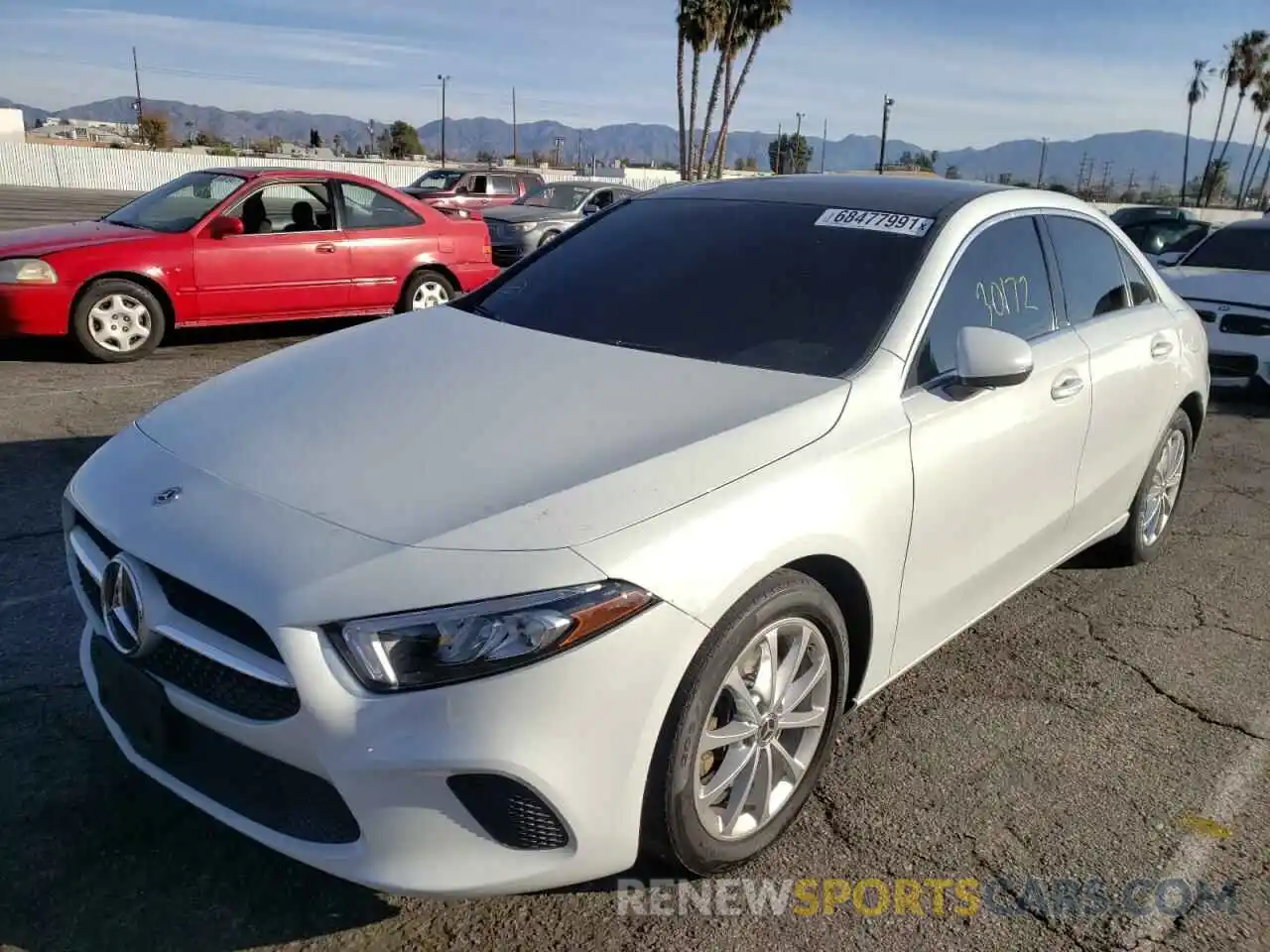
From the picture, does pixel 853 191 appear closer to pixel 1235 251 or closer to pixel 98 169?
pixel 1235 251

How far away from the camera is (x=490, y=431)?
2459mm

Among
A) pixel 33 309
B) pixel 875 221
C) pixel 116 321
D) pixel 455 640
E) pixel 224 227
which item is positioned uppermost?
pixel 875 221

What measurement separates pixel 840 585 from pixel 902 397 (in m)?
0.55

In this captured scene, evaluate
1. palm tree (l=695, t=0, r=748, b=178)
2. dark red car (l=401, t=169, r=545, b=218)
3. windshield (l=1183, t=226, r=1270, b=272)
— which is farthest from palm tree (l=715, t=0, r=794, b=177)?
windshield (l=1183, t=226, r=1270, b=272)

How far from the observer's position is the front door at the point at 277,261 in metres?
8.10

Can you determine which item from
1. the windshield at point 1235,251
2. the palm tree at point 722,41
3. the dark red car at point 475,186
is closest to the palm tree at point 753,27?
the palm tree at point 722,41

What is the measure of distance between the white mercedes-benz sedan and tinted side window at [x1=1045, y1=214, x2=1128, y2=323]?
9 centimetres

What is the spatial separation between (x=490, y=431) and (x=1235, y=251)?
347 inches

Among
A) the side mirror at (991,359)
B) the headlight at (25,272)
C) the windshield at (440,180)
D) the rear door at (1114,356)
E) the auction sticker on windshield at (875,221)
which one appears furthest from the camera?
the windshield at (440,180)

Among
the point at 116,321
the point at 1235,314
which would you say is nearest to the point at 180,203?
the point at 116,321

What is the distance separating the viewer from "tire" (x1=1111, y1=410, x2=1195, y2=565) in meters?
4.34

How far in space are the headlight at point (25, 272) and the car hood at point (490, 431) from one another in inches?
202

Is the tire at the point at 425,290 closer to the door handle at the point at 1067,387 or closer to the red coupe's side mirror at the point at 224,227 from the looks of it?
the red coupe's side mirror at the point at 224,227

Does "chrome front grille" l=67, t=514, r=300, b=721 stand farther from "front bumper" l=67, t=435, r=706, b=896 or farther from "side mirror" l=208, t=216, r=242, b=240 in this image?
"side mirror" l=208, t=216, r=242, b=240
